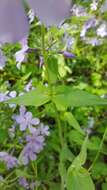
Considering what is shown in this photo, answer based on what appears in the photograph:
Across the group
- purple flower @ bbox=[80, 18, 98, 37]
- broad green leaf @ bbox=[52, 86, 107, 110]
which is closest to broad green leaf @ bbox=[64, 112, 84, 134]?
broad green leaf @ bbox=[52, 86, 107, 110]

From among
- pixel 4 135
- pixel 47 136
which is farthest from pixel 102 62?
pixel 4 135

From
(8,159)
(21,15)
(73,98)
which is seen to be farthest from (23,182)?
(21,15)

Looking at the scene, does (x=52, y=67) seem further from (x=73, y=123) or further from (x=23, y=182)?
(x=23, y=182)

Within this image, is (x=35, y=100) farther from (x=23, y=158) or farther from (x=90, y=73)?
(x=90, y=73)

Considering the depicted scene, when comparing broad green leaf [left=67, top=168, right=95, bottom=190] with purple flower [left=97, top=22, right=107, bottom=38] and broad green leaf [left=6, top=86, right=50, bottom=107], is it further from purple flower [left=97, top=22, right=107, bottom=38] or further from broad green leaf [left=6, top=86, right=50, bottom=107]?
purple flower [left=97, top=22, right=107, bottom=38]

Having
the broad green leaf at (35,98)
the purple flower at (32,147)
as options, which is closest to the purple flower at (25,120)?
the purple flower at (32,147)

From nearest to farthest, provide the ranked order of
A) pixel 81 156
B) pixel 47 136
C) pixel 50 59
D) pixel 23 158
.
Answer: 1. pixel 81 156
2. pixel 50 59
3. pixel 23 158
4. pixel 47 136
